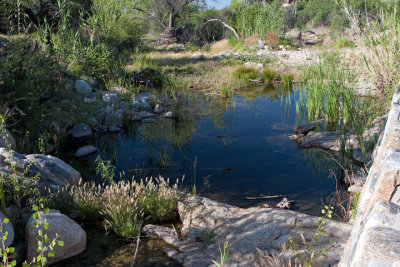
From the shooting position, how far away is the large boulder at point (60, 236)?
3.66 metres

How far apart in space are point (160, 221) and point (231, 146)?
3.16m

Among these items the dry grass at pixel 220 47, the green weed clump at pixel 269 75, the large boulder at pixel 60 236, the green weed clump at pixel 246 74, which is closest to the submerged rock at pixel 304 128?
the large boulder at pixel 60 236

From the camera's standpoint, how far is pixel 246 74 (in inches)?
561

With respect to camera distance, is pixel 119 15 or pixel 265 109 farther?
pixel 119 15

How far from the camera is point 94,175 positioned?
632 cm

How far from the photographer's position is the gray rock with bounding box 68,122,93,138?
8000 millimetres

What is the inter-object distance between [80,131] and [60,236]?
4.61 m

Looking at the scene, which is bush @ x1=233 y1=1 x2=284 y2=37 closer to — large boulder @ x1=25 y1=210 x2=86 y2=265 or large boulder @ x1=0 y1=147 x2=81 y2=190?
large boulder @ x1=0 y1=147 x2=81 y2=190

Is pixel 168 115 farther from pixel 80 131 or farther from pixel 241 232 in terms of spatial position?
pixel 241 232

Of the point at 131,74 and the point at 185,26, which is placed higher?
the point at 185,26

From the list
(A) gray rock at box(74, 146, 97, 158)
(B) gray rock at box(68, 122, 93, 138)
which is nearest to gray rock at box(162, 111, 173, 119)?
(B) gray rock at box(68, 122, 93, 138)

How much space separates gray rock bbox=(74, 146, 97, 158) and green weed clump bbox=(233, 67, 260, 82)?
24.4ft

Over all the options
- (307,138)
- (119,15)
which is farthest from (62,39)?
(307,138)

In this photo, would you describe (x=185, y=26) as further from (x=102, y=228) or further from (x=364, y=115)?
(x=102, y=228)
